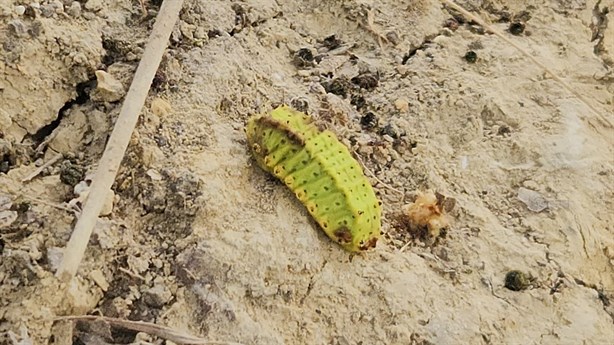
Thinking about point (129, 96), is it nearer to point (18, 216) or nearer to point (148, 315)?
point (18, 216)

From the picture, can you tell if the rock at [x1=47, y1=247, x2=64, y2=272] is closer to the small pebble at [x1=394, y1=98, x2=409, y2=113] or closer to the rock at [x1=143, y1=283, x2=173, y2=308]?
the rock at [x1=143, y1=283, x2=173, y2=308]

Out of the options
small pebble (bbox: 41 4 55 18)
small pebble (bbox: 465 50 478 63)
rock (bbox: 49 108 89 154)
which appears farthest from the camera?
Result: small pebble (bbox: 465 50 478 63)

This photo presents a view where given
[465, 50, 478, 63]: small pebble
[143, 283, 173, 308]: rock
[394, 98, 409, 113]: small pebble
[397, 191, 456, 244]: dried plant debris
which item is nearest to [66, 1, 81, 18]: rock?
[143, 283, 173, 308]: rock

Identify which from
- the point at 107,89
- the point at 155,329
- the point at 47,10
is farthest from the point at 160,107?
the point at 155,329

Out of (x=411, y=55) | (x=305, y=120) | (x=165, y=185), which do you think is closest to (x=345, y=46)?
(x=411, y=55)

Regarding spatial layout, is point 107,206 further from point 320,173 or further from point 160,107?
point 320,173

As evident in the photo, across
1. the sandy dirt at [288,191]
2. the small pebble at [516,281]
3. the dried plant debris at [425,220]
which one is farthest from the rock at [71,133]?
the small pebble at [516,281]
